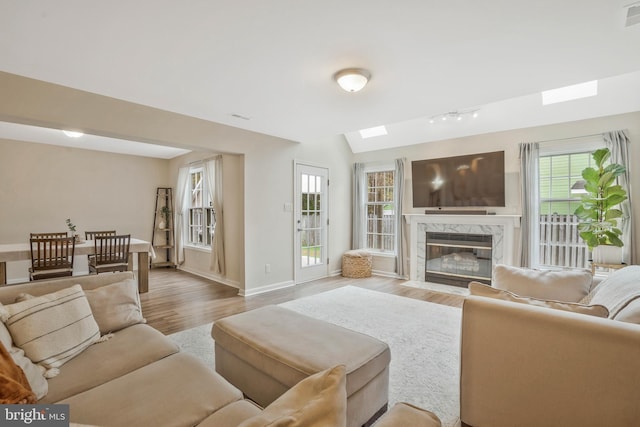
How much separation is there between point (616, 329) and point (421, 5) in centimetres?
195

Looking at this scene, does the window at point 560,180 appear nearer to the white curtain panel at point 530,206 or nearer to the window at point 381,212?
the white curtain panel at point 530,206

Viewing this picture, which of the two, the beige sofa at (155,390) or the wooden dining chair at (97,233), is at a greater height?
the wooden dining chair at (97,233)

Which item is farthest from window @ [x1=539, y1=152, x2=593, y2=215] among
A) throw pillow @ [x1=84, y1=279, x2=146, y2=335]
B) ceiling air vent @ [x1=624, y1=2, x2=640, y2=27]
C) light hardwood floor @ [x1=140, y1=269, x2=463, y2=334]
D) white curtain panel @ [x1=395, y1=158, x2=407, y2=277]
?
throw pillow @ [x1=84, y1=279, x2=146, y2=335]

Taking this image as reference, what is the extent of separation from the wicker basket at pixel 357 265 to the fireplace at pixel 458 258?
1.10 metres

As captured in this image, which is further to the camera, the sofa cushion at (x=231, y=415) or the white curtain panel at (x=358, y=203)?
the white curtain panel at (x=358, y=203)

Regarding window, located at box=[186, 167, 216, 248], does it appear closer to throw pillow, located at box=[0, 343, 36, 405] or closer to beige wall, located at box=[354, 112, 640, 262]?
beige wall, located at box=[354, 112, 640, 262]

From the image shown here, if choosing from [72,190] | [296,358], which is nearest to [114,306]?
[296,358]

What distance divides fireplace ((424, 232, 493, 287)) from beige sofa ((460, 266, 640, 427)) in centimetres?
341

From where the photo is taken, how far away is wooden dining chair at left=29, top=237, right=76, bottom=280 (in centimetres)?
375

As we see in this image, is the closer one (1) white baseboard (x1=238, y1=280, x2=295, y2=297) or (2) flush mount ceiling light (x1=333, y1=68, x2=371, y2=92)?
(2) flush mount ceiling light (x1=333, y1=68, x2=371, y2=92)

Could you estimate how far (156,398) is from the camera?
1.28m

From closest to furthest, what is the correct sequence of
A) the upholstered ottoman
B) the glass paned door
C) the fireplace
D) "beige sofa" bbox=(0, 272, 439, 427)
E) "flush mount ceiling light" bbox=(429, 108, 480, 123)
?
"beige sofa" bbox=(0, 272, 439, 427), the upholstered ottoman, "flush mount ceiling light" bbox=(429, 108, 480, 123), the fireplace, the glass paned door

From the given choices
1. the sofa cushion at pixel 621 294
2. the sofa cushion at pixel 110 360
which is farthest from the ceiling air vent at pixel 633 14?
the sofa cushion at pixel 110 360

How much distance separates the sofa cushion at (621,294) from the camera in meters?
1.43
